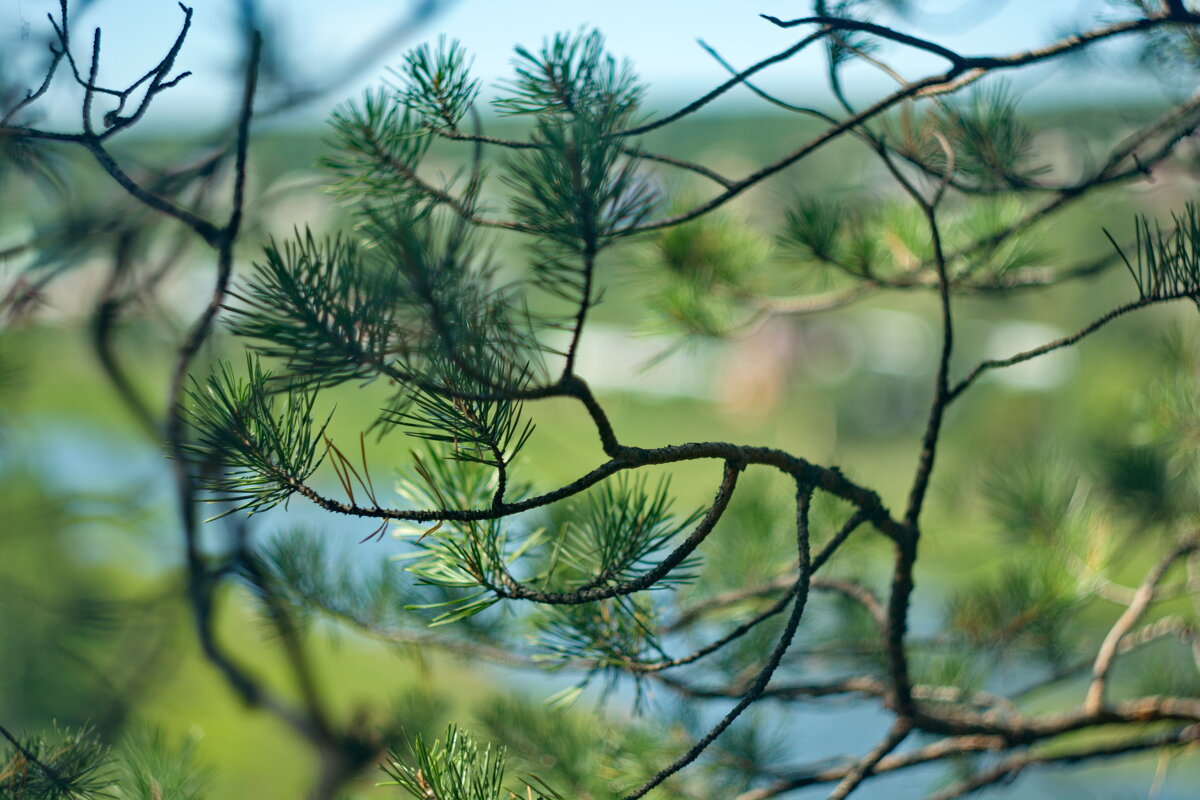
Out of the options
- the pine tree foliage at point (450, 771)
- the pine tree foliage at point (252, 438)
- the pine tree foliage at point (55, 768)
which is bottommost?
the pine tree foliage at point (55, 768)

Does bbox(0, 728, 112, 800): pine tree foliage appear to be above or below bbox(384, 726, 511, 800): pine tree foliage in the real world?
below

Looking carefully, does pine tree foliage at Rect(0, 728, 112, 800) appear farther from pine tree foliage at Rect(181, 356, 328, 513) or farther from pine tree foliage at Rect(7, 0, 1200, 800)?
pine tree foliage at Rect(181, 356, 328, 513)

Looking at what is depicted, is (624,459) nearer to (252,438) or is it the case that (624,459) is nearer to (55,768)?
(252,438)

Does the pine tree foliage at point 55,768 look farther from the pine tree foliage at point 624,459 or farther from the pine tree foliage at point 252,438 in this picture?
the pine tree foliage at point 252,438

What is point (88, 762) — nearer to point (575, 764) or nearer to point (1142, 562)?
point (575, 764)

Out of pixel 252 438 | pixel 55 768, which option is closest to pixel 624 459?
pixel 252 438

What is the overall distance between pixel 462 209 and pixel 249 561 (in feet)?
0.86

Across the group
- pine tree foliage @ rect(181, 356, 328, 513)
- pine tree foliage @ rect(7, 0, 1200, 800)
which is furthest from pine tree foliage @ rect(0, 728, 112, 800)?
pine tree foliage @ rect(181, 356, 328, 513)

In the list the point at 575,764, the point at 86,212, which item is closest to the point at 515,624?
the point at 575,764

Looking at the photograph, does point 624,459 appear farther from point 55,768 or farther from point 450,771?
point 55,768

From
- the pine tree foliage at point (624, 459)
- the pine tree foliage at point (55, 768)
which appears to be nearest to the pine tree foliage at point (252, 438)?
the pine tree foliage at point (624, 459)

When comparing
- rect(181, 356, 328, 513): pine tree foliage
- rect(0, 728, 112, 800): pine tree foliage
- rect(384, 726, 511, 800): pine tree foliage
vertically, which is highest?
rect(181, 356, 328, 513): pine tree foliage

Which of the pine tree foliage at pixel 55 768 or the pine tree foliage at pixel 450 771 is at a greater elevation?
the pine tree foliage at pixel 450 771

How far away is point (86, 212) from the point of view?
1.61 feet
